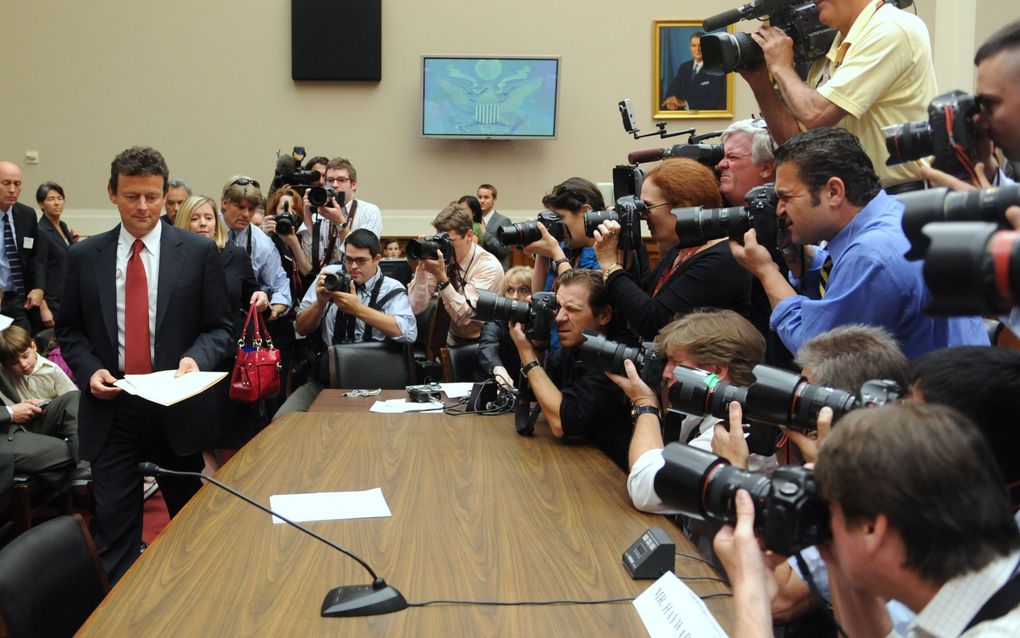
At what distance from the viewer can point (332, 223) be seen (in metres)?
5.21

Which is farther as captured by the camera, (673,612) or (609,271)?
(609,271)

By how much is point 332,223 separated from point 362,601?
3.77 meters

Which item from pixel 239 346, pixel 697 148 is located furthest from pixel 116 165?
pixel 697 148

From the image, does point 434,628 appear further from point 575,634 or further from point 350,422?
point 350,422

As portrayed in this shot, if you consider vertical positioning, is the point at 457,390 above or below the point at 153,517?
above

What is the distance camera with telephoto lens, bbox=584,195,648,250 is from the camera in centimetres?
298

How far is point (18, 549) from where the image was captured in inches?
71.1

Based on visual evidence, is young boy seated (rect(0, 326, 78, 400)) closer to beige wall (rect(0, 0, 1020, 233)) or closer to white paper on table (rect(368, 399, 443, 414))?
white paper on table (rect(368, 399, 443, 414))

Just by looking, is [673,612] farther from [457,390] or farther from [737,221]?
[457,390]

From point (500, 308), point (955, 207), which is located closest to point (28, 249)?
point (500, 308)

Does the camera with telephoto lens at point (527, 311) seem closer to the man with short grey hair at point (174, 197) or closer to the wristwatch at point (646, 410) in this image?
the wristwatch at point (646, 410)

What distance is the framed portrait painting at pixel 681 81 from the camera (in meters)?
9.00

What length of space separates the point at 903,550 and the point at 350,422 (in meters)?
2.28

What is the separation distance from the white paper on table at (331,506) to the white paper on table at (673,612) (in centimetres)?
72
